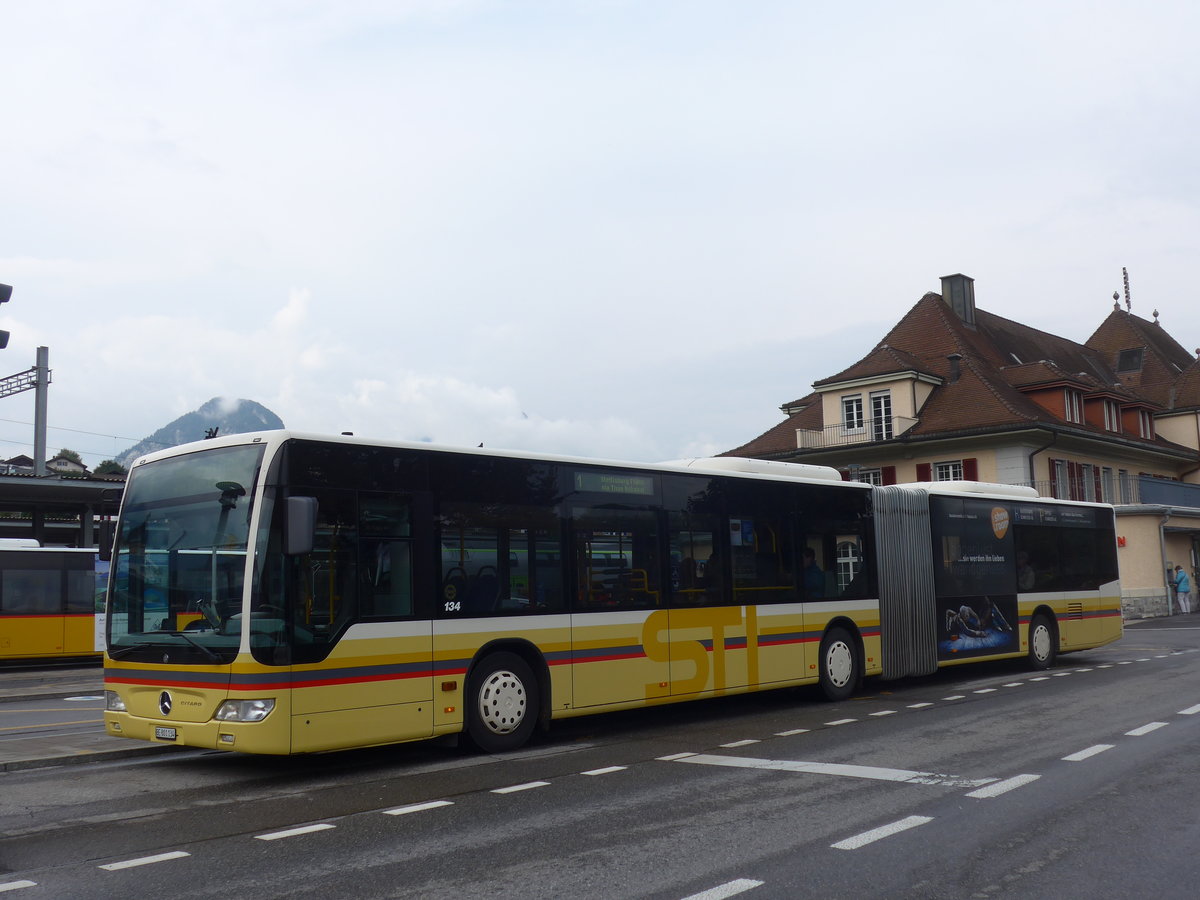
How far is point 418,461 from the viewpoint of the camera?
35.0 feet

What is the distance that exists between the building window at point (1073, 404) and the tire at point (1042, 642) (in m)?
30.1

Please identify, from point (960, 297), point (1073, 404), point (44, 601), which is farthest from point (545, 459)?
point (960, 297)

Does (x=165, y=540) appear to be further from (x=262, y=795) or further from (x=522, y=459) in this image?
(x=522, y=459)

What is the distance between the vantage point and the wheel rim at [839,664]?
15.4 m

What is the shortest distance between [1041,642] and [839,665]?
634cm

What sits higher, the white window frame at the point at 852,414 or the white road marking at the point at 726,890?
the white window frame at the point at 852,414

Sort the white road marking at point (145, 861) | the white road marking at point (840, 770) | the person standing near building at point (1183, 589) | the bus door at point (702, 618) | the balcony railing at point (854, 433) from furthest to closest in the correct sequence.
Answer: the balcony railing at point (854, 433) → the person standing near building at point (1183, 589) → the bus door at point (702, 618) → the white road marking at point (840, 770) → the white road marking at point (145, 861)

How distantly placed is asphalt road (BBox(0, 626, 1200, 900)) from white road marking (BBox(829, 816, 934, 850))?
0.02m

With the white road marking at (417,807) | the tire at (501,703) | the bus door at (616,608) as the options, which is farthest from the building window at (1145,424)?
the white road marking at (417,807)

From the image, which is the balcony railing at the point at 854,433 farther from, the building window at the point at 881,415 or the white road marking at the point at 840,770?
the white road marking at the point at 840,770

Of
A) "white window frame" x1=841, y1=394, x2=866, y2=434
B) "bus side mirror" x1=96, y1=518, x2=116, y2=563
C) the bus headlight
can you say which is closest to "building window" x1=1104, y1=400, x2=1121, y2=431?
"white window frame" x1=841, y1=394, x2=866, y2=434

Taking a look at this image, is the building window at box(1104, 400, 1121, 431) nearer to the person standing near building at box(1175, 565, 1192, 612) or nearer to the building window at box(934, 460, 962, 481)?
the person standing near building at box(1175, 565, 1192, 612)

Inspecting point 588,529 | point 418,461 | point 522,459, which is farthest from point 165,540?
point 588,529

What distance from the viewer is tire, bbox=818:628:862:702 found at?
50.4 feet
